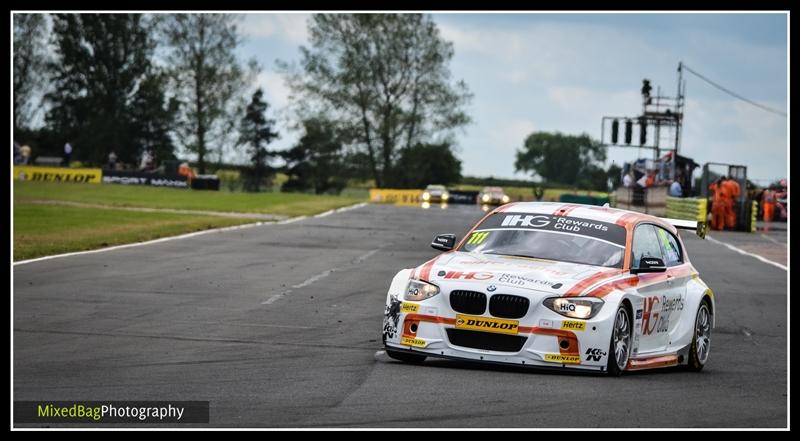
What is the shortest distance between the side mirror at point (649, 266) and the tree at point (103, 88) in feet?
293

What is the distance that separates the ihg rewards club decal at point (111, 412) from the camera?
841 cm

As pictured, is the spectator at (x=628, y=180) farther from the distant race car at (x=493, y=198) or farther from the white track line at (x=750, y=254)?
the white track line at (x=750, y=254)

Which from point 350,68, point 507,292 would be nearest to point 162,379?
point 507,292

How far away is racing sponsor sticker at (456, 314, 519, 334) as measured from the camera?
10891 mm

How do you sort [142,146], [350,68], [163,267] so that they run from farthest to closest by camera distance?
[142,146] < [350,68] < [163,267]

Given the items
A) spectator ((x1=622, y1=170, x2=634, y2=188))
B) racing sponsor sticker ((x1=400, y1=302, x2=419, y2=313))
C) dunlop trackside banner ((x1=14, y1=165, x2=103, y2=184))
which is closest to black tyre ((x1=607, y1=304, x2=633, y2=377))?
racing sponsor sticker ((x1=400, y1=302, x2=419, y2=313))

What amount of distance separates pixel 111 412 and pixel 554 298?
3.65 meters

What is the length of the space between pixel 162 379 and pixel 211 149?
86.5 meters

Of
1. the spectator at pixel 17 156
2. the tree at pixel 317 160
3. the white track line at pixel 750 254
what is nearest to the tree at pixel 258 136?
the tree at pixel 317 160

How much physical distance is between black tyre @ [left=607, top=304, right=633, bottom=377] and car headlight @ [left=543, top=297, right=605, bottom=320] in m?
0.22

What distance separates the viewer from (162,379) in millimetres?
10141

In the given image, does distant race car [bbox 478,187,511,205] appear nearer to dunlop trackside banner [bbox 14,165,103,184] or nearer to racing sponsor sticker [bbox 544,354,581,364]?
dunlop trackside banner [bbox 14,165,103,184]

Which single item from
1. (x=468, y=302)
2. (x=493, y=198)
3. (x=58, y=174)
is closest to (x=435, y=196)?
(x=493, y=198)

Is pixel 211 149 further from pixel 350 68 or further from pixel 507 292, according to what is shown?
pixel 507 292
